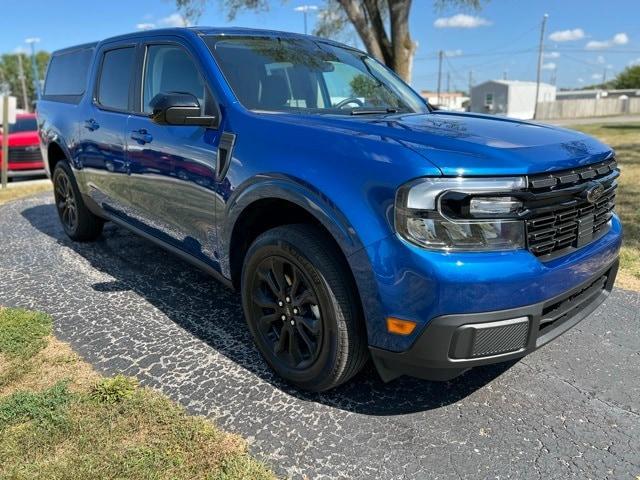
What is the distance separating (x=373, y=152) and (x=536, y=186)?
0.67m

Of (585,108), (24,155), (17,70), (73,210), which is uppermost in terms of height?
(17,70)

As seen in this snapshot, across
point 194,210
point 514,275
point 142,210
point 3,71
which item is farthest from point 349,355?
point 3,71

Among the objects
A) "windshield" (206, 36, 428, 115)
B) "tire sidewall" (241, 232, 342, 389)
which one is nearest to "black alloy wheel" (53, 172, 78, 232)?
"windshield" (206, 36, 428, 115)

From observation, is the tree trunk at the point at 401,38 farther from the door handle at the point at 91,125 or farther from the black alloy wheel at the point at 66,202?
the door handle at the point at 91,125

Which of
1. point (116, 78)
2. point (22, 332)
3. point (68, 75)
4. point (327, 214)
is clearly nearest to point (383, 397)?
point (327, 214)

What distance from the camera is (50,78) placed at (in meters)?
5.87

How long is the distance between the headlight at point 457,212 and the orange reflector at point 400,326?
0.33 m

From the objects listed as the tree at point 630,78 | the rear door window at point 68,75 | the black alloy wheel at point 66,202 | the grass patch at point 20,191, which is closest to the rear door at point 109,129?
the rear door window at point 68,75

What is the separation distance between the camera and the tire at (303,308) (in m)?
2.38

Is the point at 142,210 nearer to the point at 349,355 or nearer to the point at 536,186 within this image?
the point at 349,355

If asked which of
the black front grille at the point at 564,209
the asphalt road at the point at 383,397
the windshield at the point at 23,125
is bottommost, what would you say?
the asphalt road at the point at 383,397

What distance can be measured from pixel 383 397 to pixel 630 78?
109 meters

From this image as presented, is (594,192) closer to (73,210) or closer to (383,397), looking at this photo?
(383,397)

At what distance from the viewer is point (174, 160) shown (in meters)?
3.25
